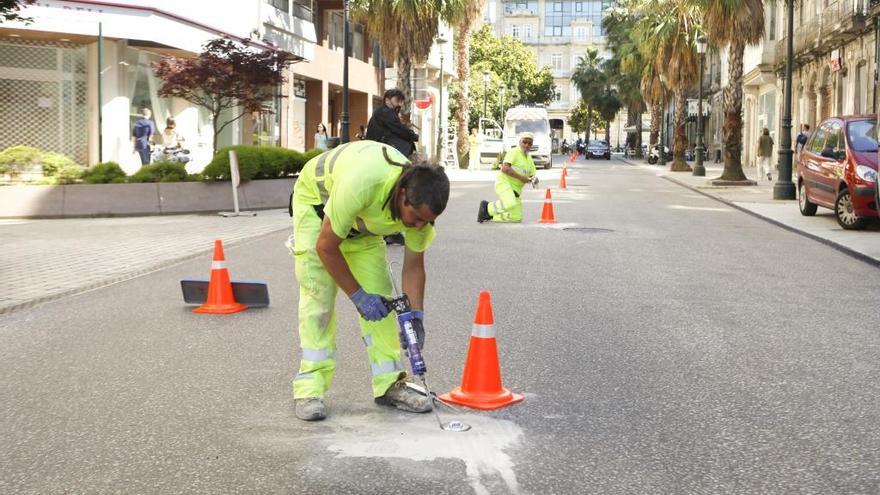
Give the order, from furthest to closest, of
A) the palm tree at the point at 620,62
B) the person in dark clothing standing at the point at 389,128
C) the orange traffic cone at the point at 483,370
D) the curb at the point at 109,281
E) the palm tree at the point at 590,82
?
the palm tree at the point at 590,82
the palm tree at the point at 620,62
the person in dark clothing standing at the point at 389,128
the curb at the point at 109,281
the orange traffic cone at the point at 483,370

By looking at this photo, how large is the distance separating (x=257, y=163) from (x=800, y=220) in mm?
9779

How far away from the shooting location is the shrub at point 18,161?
17516 mm

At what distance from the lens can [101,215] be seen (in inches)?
684

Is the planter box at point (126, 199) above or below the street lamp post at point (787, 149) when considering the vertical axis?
below

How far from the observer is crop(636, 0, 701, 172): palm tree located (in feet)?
141

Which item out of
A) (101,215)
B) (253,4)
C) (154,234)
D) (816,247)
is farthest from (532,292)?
(253,4)

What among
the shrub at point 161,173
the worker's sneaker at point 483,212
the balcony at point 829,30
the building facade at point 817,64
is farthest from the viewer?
the building facade at point 817,64

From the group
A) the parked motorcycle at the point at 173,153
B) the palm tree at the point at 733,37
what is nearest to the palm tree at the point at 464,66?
the palm tree at the point at 733,37

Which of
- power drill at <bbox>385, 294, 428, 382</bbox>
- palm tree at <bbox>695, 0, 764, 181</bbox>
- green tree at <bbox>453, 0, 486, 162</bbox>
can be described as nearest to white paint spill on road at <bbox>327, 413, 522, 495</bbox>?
power drill at <bbox>385, 294, 428, 382</bbox>

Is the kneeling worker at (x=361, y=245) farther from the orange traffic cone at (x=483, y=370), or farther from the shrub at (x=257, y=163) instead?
the shrub at (x=257, y=163)

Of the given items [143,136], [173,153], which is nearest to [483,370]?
[143,136]

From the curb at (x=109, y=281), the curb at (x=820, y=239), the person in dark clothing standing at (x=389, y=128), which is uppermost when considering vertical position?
the person in dark clothing standing at (x=389, y=128)

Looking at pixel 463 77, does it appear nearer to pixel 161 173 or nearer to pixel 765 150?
pixel 765 150

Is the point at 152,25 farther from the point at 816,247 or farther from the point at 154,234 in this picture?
the point at 816,247
